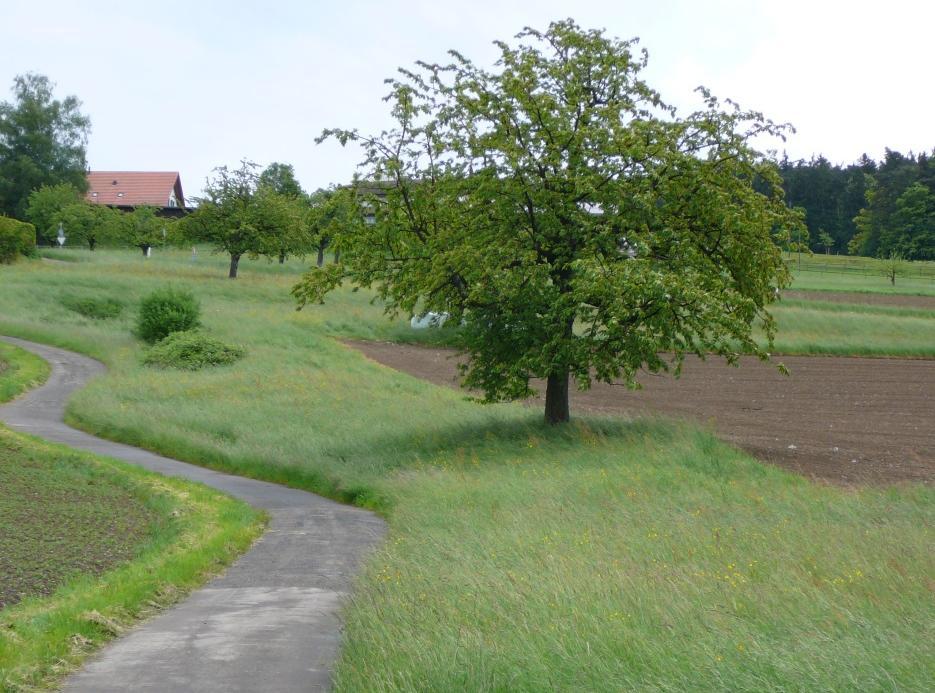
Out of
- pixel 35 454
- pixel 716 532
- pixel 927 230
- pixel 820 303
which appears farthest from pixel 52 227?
pixel 716 532

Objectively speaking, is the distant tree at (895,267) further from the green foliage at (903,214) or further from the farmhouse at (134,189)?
the farmhouse at (134,189)

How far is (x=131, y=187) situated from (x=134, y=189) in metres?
0.62

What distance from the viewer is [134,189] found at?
412 ft

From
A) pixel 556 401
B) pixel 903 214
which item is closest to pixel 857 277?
pixel 903 214

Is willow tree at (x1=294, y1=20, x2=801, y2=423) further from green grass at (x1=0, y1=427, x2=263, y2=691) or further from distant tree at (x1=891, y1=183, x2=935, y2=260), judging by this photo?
distant tree at (x1=891, y1=183, x2=935, y2=260)

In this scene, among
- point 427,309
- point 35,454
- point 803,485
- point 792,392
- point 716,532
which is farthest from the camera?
point 792,392

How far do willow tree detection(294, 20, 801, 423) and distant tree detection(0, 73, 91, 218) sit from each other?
292ft

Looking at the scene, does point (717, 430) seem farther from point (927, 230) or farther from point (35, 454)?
point (927, 230)

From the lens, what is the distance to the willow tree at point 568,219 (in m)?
20.7

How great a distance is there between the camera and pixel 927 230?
10656 centimetres

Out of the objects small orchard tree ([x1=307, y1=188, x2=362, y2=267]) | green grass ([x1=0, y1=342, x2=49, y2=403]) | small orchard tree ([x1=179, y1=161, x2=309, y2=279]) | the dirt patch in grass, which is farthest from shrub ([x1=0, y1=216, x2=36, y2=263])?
small orchard tree ([x1=307, y1=188, x2=362, y2=267])

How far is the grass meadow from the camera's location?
6434mm

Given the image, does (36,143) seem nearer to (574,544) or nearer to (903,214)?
(903,214)

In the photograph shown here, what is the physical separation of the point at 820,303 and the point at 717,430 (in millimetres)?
39259
